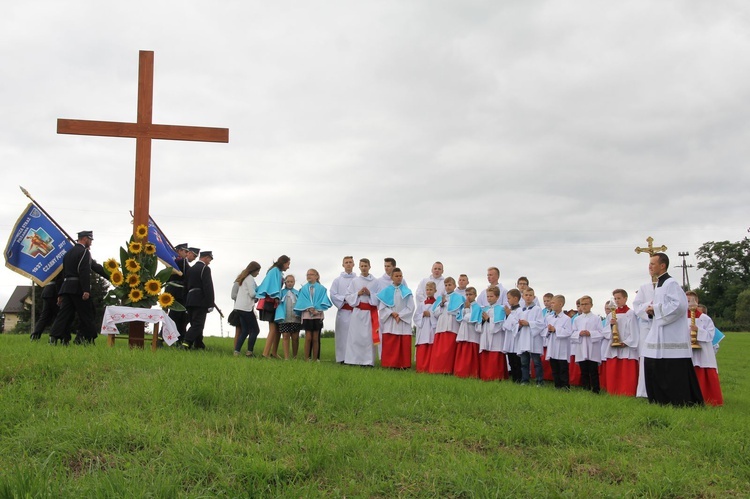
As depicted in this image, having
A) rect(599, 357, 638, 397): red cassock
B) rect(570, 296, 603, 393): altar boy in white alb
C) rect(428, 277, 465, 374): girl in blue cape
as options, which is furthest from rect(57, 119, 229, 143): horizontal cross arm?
rect(599, 357, 638, 397): red cassock

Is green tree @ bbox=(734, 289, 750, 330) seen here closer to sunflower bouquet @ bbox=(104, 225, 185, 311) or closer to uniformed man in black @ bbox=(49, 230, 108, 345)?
sunflower bouquet @ bbox=(104, 225, 185, 311)

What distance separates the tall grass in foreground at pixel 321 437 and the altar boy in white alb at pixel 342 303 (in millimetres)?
5393

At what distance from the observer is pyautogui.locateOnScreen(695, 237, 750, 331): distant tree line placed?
72.1 m

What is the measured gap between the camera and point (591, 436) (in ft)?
23.5

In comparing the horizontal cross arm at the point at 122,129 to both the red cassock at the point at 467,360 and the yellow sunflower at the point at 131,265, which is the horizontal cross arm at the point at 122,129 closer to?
the yellow sunflower at the point at 131,265

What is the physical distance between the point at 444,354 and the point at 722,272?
72.8 m

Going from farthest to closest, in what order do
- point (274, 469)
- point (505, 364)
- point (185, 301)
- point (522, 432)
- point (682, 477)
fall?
point (185, 301), point (505, 364), point (522, 432), point (682, 477), point (274, 469)

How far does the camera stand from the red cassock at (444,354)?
13.6 m

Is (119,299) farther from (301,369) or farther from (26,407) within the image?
(26,407)

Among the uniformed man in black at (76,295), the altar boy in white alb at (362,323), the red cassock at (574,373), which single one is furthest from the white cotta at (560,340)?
the uniformed man in black at (76,295)

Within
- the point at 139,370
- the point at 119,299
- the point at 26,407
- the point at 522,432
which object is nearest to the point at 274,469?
the point at 522,432

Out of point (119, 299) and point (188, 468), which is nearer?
point (188, 468)

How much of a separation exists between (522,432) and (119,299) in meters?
8.46

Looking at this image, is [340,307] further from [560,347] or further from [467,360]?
[560,347]
